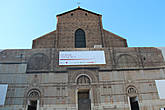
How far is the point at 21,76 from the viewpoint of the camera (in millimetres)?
17297

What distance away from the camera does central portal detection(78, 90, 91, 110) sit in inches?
654

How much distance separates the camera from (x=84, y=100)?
17.1 m

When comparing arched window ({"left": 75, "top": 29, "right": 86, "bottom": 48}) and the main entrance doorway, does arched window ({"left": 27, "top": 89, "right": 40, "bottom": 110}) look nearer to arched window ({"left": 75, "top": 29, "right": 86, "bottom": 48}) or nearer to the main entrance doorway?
arched window ({"left": 75, "top": 29, "right": 86, "bottom": 48})

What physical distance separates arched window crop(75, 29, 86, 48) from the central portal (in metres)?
6.75

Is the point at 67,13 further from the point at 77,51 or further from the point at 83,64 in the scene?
the point at 83,64

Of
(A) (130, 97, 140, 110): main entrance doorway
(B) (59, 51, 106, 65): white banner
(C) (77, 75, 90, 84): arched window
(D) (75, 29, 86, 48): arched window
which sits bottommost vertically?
(A) (130, 97, 140, 110): main entrance doorway

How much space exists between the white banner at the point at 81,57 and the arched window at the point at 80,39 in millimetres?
2640

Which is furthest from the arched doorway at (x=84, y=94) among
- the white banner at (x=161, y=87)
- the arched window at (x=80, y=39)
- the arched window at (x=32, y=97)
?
the white banner at (x=161, y=87)

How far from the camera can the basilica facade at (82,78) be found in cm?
1628

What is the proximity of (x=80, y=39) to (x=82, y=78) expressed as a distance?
6.58 m

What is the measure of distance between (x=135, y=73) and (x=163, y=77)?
3.50 m

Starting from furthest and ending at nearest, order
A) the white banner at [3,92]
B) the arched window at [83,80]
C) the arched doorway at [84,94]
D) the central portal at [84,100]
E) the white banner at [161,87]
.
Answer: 1. the arched window at [83,80]
2. the white banner at [161,87]
3. the arched doorway at [84,94]
4. the central portal at [84,100]
5. the white banner at [3,92]

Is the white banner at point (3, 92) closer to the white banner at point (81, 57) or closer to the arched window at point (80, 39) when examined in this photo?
the white banner at point (81, 57)

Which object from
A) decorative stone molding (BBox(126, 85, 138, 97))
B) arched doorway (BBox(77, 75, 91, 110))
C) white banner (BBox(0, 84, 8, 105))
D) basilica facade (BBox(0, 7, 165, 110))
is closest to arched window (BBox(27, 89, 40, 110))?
basilica facade (BBox(0, 7, 165, 110))
